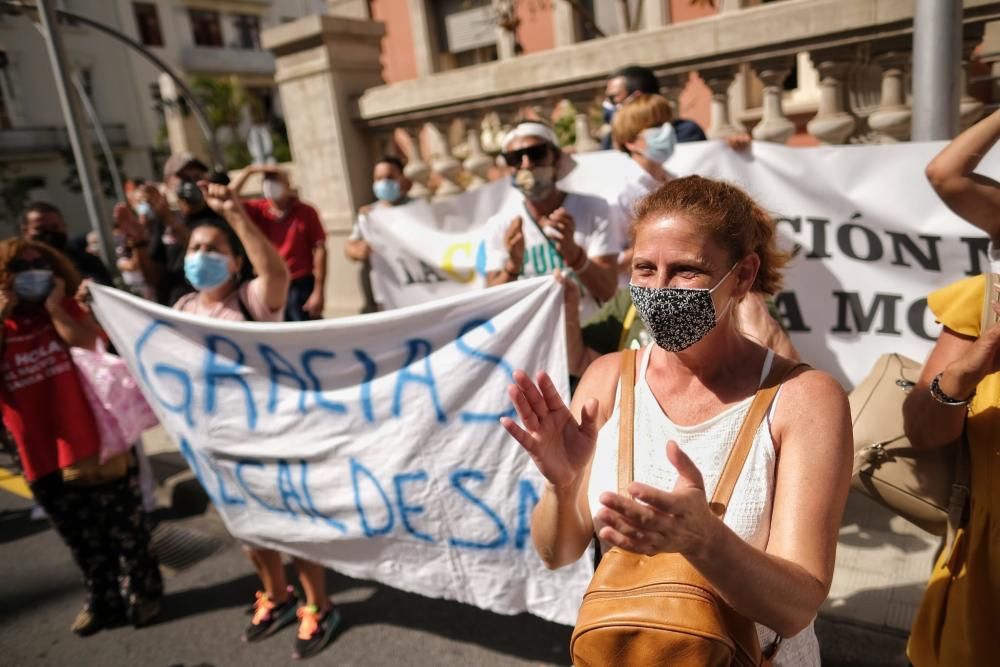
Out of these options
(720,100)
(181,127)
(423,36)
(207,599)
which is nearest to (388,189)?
(720,100)

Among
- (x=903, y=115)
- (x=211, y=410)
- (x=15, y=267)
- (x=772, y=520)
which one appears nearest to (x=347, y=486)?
(x=211, y=410)

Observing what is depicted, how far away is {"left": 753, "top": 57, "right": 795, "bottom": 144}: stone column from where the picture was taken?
3.84 meters

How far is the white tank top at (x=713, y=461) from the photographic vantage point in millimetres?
1324

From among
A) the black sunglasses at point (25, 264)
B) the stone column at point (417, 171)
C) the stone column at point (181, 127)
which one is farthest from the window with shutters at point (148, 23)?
the black sunglasses at point (25, 264)

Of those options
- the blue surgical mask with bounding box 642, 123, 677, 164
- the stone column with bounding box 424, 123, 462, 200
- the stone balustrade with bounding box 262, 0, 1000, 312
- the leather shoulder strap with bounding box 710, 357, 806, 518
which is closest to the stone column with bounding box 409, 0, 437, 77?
the stone balustrade with bounding box 262, 0, 1000, 312

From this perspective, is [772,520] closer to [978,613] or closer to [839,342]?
[978,613]

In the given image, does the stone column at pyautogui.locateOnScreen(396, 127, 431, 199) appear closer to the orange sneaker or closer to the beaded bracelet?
the orange sneaker

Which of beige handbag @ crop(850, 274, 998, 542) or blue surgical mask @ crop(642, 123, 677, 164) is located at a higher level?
blue surgical mask @ crop(642, 123, 677, 164)

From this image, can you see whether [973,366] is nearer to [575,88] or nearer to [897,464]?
[897,464]

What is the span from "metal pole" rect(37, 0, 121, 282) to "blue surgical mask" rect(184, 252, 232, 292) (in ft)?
6.39

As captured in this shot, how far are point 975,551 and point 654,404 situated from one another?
919mm

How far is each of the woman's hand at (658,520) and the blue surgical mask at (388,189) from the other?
413cm

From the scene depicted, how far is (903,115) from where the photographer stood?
3395mm

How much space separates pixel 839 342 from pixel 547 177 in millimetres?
1494
